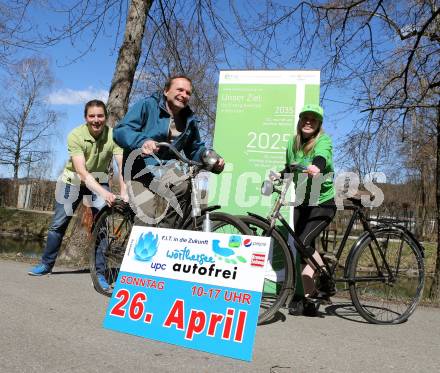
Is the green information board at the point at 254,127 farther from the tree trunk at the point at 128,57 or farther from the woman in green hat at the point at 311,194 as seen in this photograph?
the tree trunk at the point at 128,57

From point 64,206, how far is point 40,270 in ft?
2.58

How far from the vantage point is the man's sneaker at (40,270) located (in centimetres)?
523

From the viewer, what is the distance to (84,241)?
663cm

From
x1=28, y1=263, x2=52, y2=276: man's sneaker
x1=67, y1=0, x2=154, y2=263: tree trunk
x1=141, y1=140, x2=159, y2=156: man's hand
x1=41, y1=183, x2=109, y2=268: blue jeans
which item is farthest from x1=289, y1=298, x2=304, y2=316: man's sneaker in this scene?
x1=67, y1=0, x2=154, y2=263: tree trunk

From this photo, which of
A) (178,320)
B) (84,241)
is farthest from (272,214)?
(84,241)

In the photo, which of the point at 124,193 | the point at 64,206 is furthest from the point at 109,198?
the point at 64,206

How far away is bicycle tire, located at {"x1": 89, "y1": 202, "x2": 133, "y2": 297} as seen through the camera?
4.41 m

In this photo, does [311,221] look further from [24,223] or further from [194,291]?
[24,223]

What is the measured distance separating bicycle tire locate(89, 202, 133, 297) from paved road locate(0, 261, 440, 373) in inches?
12.7

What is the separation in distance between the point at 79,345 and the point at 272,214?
5.82 feet

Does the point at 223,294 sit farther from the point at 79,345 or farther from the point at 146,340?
the point at 79,345

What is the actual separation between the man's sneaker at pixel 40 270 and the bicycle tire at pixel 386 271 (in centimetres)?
337

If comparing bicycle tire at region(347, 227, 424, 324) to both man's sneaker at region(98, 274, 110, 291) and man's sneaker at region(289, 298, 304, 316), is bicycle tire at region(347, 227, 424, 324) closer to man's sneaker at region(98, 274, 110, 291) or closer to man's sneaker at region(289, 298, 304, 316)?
man's sneaker at region(289, 298, 304, 316)

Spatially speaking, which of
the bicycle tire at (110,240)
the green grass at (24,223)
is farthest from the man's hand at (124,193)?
the green grass at (24,223)
